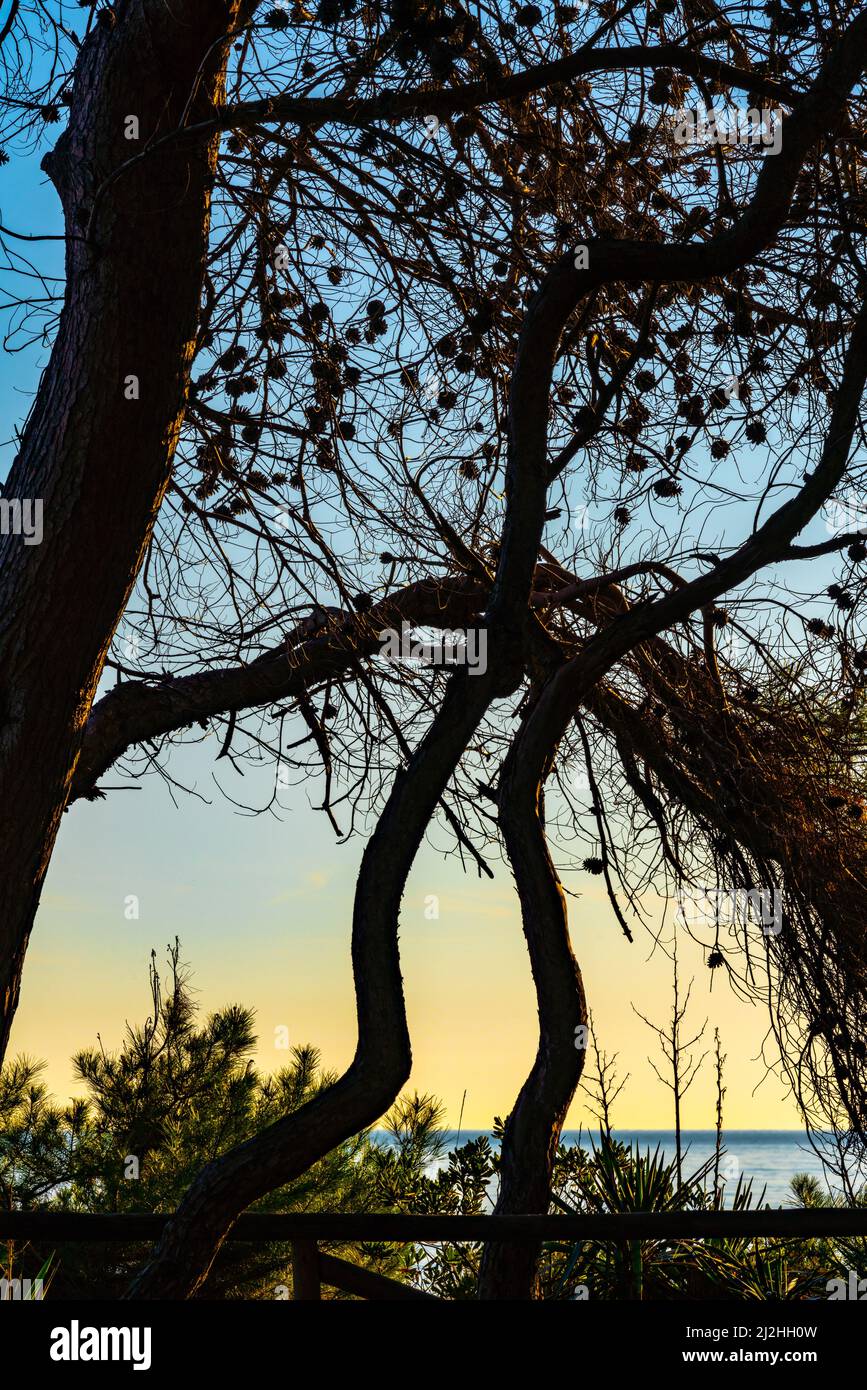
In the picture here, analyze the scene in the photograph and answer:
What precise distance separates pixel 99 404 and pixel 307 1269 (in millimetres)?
2581

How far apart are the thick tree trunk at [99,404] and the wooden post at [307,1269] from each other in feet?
3.82

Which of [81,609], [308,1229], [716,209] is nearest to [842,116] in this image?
[716,209]

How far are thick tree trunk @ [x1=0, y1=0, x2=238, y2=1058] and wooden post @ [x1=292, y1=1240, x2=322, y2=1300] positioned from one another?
116 cm

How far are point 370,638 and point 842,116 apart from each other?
2.09 metres

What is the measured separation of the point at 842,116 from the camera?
348cm

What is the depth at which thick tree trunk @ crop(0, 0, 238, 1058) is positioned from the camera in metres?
3.12

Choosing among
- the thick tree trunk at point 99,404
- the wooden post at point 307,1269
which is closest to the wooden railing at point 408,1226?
the wooden post at point 307,1269

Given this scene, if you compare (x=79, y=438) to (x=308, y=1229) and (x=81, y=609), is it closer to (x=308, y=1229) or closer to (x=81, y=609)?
(x=81, y=609)

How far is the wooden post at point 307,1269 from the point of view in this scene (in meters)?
3.71

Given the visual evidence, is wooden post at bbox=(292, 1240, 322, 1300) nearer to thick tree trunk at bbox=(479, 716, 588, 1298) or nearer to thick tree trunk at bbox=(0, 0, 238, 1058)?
thick tree trunk at bbox=(479, 716, 588, 1298)

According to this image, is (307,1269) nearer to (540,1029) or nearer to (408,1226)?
(408,1226)

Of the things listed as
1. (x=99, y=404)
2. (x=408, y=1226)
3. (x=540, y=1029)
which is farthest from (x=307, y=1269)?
(x=99, y=404)

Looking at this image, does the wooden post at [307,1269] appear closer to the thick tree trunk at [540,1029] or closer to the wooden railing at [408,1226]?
the wooden railing at [408,1226]

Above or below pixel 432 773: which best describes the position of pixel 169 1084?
below
